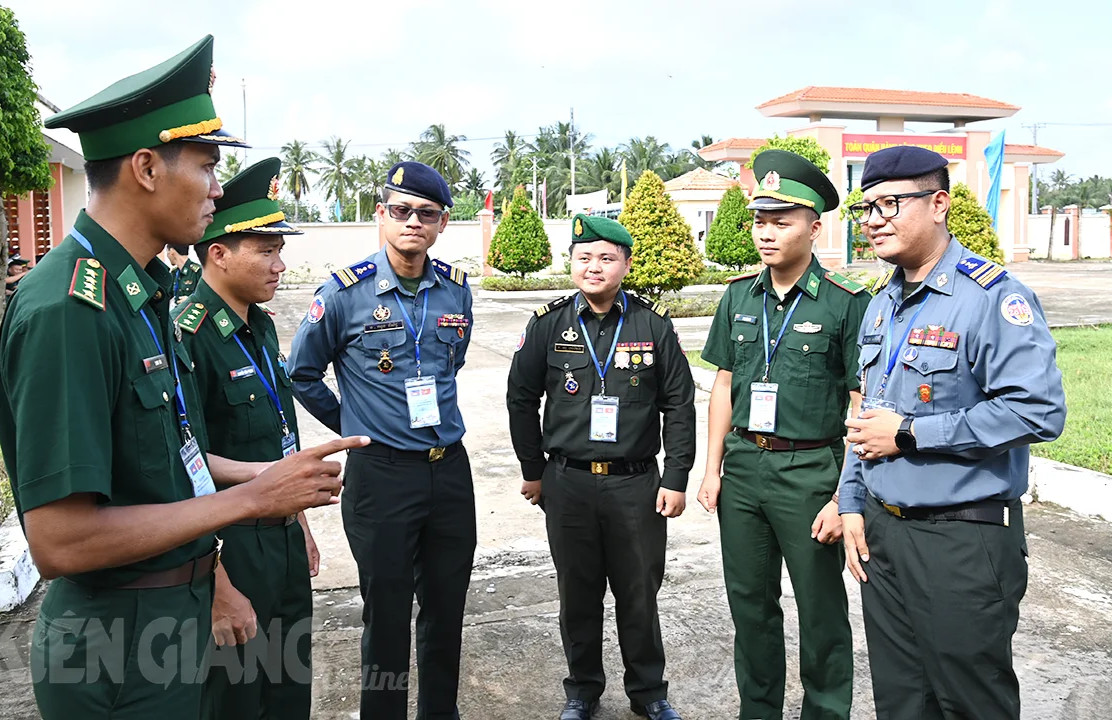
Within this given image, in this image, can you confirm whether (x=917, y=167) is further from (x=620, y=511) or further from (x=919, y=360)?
(x=620, y=511)

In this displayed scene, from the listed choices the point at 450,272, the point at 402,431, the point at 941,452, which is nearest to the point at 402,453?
the point at 402,431

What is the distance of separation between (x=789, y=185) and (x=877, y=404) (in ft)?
3.60

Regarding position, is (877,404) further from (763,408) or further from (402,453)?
(402,453)

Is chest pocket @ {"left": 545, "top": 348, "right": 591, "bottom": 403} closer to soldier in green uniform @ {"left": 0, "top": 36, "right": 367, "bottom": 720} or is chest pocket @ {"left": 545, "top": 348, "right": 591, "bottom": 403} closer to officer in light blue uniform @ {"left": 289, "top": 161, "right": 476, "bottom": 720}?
officer in light blue uniform @ {"left": 289, "top": 161, "right": 476, "bottom": 720}

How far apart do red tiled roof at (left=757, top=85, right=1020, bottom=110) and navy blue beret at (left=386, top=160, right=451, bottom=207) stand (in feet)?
107

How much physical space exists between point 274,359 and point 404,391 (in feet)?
1.73

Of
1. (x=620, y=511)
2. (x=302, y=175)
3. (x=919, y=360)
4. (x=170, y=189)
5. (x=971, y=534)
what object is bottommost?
(x=620, y=511)

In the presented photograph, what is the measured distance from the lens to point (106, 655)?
1.70m

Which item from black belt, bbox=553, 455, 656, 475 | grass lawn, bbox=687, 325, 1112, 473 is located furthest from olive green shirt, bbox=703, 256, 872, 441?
grass lawn, bbox=687, 325, 1112, 473

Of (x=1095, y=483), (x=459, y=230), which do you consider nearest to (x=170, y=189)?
(x=1095, y=483)

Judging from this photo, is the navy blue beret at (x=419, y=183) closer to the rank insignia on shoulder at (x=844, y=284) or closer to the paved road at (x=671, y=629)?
the rank insignia on shoulder at (x=844, y=284)

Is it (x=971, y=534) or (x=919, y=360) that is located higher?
(x=919, y=360)

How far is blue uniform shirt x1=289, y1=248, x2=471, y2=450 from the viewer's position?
3416mm

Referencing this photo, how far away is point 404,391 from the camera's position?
11.2 ft
